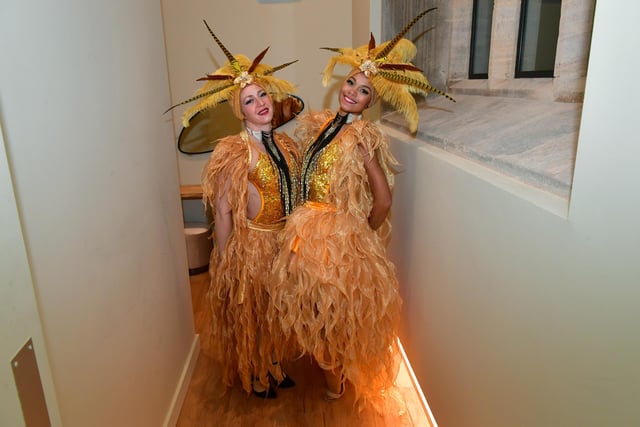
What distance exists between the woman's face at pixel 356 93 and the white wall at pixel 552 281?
0.30 m

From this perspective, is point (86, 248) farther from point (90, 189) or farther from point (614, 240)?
point (614, 240)

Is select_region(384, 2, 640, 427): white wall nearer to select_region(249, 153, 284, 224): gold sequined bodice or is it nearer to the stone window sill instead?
the stone window sill

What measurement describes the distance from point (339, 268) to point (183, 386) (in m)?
0.91

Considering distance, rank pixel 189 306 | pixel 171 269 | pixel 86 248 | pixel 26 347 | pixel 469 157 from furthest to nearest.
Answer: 1. pixel 189 306
2. pixel 171 269
3. pixel 469 157
4. pixel 86 248
5. pixel 26 347

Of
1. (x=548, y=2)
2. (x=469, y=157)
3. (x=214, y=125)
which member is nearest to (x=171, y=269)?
(x=469, y=157)

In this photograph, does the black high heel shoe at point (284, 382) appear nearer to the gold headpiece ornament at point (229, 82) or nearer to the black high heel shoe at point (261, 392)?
the black high heel shoe at point (261, 392)

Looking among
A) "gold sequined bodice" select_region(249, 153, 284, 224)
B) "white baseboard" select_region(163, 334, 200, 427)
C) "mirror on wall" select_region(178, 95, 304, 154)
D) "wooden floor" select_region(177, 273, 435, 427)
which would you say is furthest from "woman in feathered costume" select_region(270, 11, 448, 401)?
"mirror on wall" select_region(178, 95, 304, 154)

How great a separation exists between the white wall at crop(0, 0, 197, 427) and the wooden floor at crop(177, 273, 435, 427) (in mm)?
217

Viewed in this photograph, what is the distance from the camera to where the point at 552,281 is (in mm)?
779

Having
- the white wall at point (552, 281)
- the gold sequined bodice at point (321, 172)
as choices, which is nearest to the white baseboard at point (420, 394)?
the white wall at point (552, 281)

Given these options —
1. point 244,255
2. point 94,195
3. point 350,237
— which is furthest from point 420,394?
point 94,195

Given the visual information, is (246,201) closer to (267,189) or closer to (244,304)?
(267,189)

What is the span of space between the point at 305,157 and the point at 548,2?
98cm

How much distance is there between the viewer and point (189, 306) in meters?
1.96
